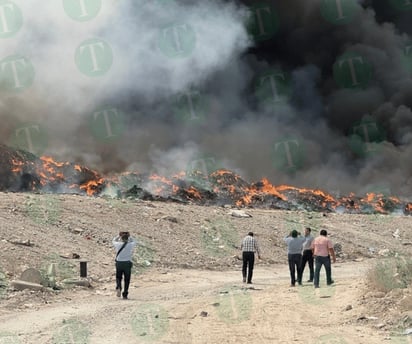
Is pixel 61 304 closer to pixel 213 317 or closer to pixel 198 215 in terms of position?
pixel 213 317

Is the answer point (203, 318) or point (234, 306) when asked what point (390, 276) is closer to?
point (234, 306)

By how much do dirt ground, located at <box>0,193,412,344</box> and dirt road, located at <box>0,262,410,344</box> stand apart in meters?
0.02

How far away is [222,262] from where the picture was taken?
79.7 feet

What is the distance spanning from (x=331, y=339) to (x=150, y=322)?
333cm

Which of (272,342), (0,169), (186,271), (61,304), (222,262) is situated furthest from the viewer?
(0,169)

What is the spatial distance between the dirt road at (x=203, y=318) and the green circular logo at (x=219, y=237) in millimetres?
9758

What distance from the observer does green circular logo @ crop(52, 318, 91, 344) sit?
9.18 meters

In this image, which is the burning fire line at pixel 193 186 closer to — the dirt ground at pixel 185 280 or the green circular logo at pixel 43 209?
the dirt ground at pixel 185 280

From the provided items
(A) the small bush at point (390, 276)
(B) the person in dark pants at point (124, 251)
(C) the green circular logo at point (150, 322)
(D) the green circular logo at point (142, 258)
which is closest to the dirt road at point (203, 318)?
(C) the green circular logo at point (150, 322)

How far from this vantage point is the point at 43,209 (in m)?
25.8

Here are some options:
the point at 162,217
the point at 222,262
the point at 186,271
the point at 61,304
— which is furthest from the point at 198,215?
the point at 61,304

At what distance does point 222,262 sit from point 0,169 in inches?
1015

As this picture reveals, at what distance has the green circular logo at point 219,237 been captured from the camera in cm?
2603

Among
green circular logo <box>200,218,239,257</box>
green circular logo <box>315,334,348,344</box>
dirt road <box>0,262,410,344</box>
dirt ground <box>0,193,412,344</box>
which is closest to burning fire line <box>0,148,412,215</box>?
dirt ground <box>0,193,412,344</box>
